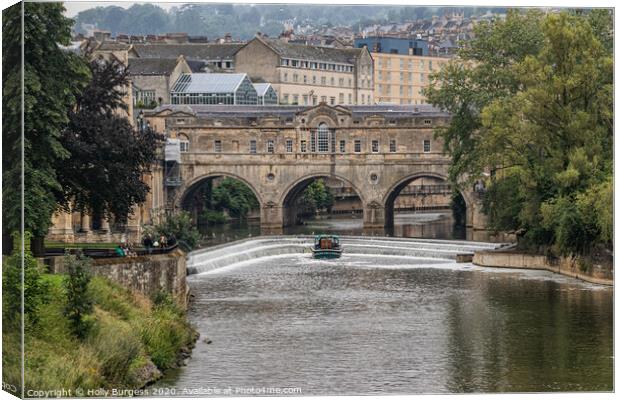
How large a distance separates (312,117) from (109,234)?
121ft

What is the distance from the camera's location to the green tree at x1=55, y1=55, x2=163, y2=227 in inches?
2032

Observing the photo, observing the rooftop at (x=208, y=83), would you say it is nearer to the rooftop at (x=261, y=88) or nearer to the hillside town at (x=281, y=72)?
the hillside town at (x=281, y=72)

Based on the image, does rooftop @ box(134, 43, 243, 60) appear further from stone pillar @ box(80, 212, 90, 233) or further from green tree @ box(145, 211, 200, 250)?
stone pillar @ box(80, 212, 90, 233)

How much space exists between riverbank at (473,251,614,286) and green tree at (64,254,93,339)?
24.6 metres

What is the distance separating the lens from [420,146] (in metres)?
103

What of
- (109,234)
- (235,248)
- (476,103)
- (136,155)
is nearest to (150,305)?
(136,155)

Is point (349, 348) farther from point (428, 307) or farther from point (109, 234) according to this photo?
point (109, 234)

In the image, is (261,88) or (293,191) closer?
(293,191)

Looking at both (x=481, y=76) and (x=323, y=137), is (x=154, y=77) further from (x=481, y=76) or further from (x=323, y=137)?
(x=481, y=76)

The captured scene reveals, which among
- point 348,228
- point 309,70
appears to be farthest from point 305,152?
point 309,70

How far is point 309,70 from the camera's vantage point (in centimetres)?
11975

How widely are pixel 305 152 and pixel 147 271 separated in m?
53.4

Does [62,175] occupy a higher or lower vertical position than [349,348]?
higher

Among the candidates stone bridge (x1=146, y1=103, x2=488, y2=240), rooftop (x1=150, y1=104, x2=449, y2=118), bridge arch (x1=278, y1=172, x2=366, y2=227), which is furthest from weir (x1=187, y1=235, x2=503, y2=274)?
rooftop (x1=150, y1=104, x2=449, y2=118)
